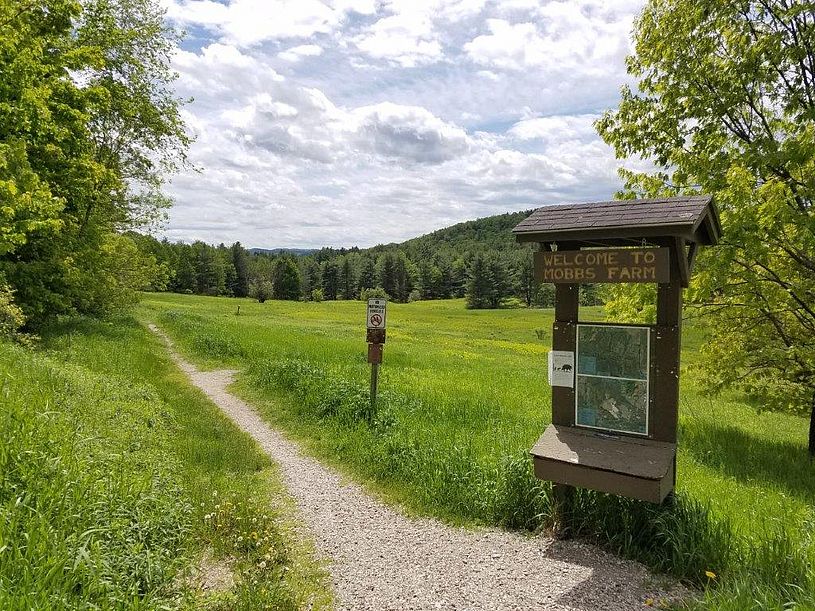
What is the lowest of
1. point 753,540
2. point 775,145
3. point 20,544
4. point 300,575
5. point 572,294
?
point 300,575

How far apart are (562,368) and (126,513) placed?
5.08m

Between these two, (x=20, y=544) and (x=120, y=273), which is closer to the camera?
(x=20, y=544)

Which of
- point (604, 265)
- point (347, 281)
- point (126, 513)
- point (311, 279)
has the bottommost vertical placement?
point (126, 513)

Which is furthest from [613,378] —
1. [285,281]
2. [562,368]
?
[285,281]

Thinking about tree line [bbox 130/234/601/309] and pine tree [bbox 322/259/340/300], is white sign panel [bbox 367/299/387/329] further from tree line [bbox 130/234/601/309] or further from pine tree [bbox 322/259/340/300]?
pine tree [bbox 322/259/340/300]

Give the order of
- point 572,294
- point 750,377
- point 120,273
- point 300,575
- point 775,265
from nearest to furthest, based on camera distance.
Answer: point 300,575
point 572,294
point 775,265
point 750,377
point 120,273

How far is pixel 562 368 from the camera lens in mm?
6387

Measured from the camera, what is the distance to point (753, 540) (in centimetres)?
516

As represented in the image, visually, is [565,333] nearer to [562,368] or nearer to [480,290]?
[562,368]

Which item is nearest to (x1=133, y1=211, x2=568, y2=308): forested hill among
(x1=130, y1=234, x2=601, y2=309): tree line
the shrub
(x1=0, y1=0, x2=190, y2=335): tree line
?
(x1=130, y1=234, x2=601, y2=309): tree line

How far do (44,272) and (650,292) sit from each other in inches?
700

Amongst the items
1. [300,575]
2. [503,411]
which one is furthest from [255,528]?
[503,411]

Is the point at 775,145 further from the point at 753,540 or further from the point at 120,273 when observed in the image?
the point at 120,273

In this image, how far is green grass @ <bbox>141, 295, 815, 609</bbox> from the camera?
491cm
